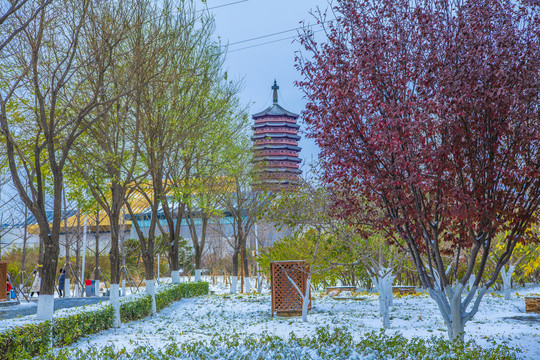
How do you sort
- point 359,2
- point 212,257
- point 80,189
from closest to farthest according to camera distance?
point 359,2 < point 80,189 < point 212,257

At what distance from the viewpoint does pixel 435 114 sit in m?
5.10

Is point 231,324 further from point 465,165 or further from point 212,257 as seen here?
point 212,257

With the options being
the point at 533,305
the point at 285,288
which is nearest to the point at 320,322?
the point at 285,288

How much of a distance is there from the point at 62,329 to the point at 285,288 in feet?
21.3

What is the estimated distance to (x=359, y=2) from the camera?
5844mm

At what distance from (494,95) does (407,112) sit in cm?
82

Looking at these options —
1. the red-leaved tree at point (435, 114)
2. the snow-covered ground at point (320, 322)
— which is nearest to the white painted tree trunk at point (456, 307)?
the red-leaved tree at point (435, 114)

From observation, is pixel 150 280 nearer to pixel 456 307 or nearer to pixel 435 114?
pixel 456 307

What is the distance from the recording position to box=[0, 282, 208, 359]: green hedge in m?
6.98

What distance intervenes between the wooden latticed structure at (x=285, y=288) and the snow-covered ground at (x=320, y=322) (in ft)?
1.45

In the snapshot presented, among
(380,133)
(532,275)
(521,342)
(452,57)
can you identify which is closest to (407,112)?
(380,133)

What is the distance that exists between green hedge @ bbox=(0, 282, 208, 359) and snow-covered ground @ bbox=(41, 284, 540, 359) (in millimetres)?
245

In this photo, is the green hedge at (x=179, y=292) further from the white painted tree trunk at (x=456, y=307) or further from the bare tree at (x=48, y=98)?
the white painted tree trunk at (x=456, y=307)

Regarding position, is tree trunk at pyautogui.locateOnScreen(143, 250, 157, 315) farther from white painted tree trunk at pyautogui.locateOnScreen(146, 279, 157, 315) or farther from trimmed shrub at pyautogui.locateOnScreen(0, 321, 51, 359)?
trimmed shrub at pyautogui.locateOnScreen(0, 321, 51, 359)
